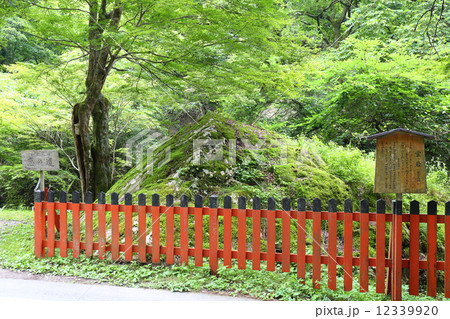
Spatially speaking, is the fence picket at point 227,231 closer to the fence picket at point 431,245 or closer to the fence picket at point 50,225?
the fence picket at point 431,245

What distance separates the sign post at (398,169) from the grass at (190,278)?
65cm

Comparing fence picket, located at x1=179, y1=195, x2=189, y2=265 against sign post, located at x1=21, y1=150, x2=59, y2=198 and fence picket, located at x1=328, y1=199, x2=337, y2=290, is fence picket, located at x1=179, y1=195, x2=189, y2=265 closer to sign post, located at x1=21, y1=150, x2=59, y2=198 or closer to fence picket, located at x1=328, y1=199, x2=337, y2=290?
fence picket, located at x1=328, y1=199, x2=337, y2=290

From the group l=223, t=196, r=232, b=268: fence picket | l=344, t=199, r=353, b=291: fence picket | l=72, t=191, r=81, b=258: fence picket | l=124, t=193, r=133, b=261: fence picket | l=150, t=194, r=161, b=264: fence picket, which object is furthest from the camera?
l=72, t=191, r=81, b=258: fence picket

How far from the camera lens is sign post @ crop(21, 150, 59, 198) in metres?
6.01

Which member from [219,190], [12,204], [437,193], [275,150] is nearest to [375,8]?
[437,193]

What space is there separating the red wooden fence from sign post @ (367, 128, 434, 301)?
23 millimetres

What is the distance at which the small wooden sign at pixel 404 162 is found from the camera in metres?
3.86

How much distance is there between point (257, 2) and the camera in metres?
6.07

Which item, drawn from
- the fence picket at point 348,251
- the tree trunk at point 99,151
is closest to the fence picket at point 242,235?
the fence picket at point 348,251

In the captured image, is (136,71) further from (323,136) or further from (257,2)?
(323,136)

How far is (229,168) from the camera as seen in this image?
22.0 feet

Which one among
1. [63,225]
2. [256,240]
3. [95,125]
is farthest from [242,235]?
[95,125]

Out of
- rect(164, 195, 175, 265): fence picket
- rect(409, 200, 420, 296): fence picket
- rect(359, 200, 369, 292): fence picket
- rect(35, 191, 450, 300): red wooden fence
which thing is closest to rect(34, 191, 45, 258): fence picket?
rect(35, 191, 450, 300): red wooden fence

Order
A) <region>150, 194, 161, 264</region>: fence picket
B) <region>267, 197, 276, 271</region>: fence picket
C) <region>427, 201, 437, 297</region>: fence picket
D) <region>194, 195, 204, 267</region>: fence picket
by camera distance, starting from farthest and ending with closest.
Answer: <region>150, 194, 161, 264</region>: fence picket
<region>194, 195, 204, 267</region>: fence picket
<region>267, 197, 276, 271</region>: fence picket
<region>427, 201, 437, 297</region>: fence picket
